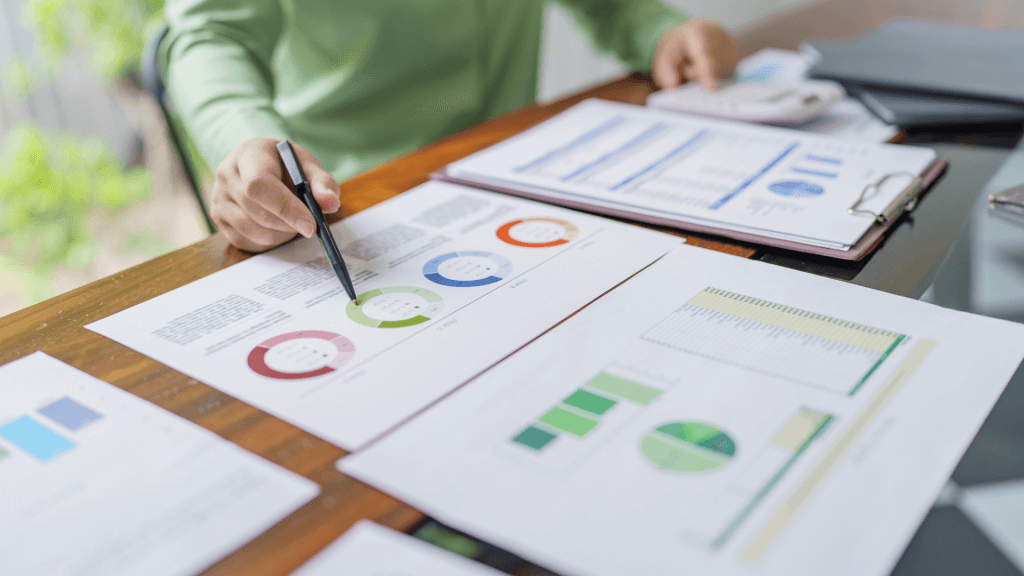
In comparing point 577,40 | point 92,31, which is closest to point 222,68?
point 92,31

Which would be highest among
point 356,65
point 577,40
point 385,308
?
point 577,40

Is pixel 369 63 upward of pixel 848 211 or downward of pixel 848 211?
upward

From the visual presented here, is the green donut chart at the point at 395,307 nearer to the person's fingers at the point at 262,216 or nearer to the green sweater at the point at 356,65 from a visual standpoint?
the person's fingers at the point at 262,216

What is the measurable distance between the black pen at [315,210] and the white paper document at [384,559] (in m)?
0.23

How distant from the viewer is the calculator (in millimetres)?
852

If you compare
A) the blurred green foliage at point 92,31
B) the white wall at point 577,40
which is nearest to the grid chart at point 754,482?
the blurred green foliage at point 92,31

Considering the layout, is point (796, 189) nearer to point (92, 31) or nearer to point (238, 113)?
point (238, 113)

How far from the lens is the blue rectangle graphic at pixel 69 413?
416mm

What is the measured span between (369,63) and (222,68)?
0.22 m

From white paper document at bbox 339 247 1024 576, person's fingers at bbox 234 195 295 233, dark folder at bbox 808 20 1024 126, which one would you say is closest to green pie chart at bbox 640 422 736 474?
white paper document at bbox 339 247 1024 576

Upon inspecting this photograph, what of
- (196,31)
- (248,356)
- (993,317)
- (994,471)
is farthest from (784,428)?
(196,31)

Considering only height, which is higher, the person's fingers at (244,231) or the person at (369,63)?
the person at (369,63)

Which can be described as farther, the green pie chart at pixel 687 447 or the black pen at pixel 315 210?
the black pen at pixel 315 210

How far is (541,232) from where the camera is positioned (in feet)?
2.07
